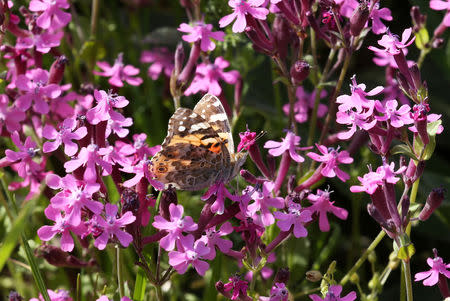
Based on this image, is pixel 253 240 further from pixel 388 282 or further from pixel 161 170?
pixel 388 282

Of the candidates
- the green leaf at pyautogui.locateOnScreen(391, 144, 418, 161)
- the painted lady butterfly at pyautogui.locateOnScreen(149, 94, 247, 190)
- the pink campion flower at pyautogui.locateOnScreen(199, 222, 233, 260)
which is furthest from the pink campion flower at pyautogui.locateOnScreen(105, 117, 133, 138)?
the green leaf at pyautogui.locateOnScreen(391, 144, 418, 161)

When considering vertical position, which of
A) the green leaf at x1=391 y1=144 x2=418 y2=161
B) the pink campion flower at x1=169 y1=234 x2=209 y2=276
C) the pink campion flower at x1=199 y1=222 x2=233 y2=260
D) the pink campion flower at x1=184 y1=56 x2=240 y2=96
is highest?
the green leaf at x1=391 y1=144 x2=418 y2=161

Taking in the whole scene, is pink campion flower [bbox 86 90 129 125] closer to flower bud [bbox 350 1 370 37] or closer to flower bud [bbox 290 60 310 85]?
flower bud [bbox 290 60 310 85]

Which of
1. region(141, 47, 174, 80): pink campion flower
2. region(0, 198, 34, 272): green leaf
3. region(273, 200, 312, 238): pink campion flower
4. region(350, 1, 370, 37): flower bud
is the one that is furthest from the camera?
region(141, 47, 174, 80): pink campion flower

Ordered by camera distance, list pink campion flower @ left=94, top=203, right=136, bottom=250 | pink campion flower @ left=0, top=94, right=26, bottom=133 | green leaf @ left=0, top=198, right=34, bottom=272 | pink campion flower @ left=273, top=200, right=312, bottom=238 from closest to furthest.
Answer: green leaf @ left=0, top=198, right=34, bottom=272
pink campion flower @ left=94, top=203, right=136, bottom=250
pink campion flower @ left=273, top=200, right=312, bottom=238
pink campion flower @ left=0, top=94, right=26, bottom=133

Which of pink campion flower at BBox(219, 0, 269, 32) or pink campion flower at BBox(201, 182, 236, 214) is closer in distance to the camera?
pink campion flower at BBox(201, 182, 236, 214)

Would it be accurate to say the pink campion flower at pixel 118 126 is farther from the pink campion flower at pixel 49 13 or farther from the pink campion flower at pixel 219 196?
the pink campion flower at pixel 49 13

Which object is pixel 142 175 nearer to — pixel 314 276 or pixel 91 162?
pixel 91 162
